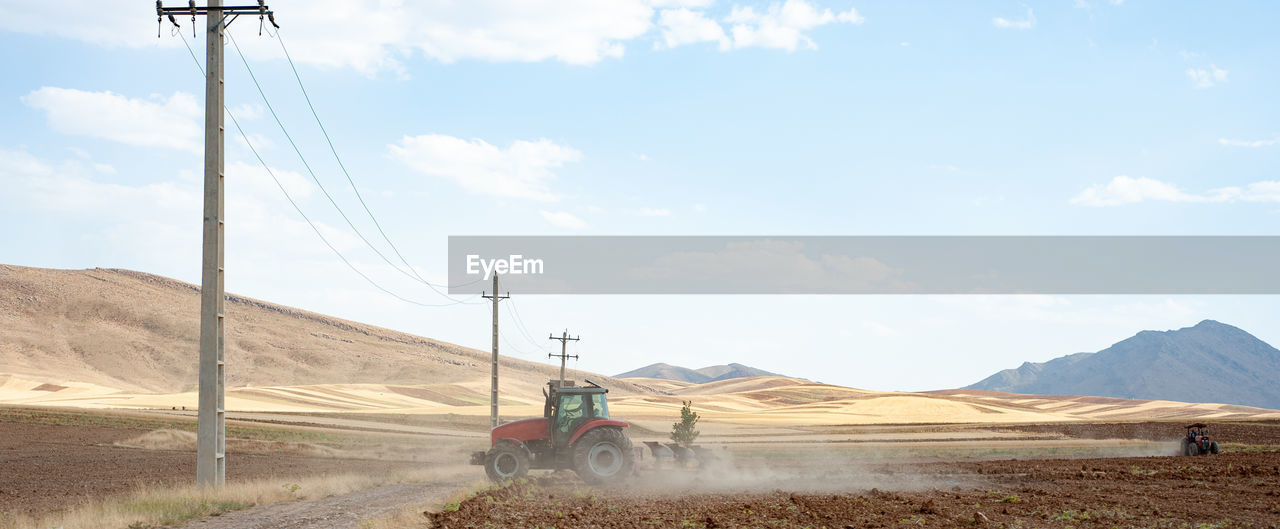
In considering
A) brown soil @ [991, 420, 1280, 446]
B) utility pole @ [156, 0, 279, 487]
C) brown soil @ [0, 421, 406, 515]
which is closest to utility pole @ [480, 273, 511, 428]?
brown soil @ [0, 421, 406, 515]

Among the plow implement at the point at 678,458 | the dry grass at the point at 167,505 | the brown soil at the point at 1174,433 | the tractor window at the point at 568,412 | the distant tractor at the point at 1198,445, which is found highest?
the tractor window at the point at 568,412

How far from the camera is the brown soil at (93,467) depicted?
2372 cm

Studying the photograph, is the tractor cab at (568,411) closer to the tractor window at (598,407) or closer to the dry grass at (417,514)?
the tractor window at (598,407)

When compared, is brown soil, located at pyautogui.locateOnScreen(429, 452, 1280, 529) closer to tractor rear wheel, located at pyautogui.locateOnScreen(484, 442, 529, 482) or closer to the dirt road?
tractor rear wheel, located at pyautogui.locateOnScreen(484, 442, 529, 482)

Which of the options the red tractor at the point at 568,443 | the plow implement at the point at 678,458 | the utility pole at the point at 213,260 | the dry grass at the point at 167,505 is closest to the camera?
the dry grass at the point at 167,505

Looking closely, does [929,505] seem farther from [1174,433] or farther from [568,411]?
[1174,433]

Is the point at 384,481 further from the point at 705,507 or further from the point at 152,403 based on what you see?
the point at 152,403

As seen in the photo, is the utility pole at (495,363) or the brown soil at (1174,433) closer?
the utility pole at (495,363)

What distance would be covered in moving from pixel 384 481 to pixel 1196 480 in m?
23.5

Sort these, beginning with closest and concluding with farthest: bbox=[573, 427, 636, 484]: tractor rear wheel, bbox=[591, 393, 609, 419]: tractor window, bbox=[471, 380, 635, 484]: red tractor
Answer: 1. bbox=[573, 427, 636, 484]: tractor rear wheel
2. bbox=[471, 380, 635, 484]: red tractor
3. bbox=[591, 393, 609, 419]: tractor window

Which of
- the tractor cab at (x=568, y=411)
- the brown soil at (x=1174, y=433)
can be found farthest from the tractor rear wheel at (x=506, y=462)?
the brown soil at (x=1174, y=433)

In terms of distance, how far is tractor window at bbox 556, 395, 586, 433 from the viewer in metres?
24.8

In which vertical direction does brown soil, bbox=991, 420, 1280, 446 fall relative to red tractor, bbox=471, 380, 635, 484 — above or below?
below

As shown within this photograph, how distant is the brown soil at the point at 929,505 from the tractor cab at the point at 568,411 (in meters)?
1.32
